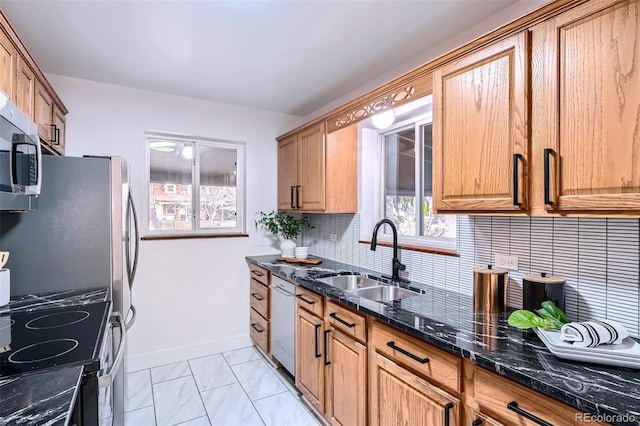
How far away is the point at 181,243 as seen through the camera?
9.94 feet

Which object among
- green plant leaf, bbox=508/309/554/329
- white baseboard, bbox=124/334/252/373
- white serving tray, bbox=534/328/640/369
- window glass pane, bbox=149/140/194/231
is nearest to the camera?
white serving tray, bbox=534/328/640/369

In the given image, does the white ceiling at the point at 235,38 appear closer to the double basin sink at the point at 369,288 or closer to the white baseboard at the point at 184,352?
the double basin sink at the point at 369,288

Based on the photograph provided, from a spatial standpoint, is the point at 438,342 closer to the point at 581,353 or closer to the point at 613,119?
the point at 581,353

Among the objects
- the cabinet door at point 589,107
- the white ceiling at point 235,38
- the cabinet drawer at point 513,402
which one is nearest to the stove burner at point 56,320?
the white ceiling at point 235,38

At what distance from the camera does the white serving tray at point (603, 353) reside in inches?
38.7

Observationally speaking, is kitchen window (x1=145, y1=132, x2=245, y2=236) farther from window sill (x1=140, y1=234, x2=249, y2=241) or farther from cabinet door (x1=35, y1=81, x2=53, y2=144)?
cabinet door (x1=35, y1=81, x2=53, y2=144)

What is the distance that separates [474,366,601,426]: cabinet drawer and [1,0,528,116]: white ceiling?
1.75m

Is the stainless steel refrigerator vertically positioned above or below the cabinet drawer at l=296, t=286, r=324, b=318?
above

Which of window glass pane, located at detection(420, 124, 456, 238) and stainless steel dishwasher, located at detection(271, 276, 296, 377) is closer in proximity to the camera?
window glass pane, located at detection(420, 124, 456, 238)

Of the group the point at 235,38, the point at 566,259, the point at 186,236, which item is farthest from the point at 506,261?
the point at 186,236

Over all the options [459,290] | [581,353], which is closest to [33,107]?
[459,290]

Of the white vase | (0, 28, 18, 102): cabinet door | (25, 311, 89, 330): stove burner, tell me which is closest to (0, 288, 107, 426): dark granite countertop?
(25, 311, 89, 330): stove burner

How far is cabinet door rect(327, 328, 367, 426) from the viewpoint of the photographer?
1.70 m

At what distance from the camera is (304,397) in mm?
2328
